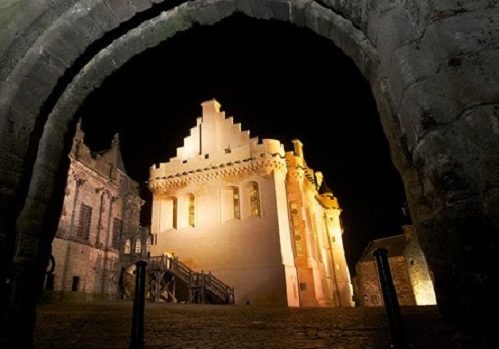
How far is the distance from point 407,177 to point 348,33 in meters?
1.57

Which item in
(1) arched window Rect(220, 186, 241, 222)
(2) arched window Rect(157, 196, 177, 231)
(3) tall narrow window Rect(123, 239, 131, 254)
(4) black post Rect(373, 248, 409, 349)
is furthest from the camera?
(3) tall narrow window Rect(123, 239, 131, 254)

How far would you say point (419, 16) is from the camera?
6.95 feet

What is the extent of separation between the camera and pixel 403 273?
33.8 meters

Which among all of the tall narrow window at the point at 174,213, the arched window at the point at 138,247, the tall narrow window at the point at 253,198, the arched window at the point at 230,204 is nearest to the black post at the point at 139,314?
the tall narrow window at the point at 253,198

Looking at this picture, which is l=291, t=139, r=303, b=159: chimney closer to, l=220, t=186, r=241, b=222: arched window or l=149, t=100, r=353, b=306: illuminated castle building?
l=149, t=100, r=353, b=306: illuminated castle building

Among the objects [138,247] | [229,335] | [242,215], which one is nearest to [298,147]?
[242,215]

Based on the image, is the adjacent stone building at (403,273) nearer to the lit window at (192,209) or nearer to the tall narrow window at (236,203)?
the tall narrow window at (236,203)

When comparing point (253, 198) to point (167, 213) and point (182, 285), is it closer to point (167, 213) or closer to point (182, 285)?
point (167, 213)

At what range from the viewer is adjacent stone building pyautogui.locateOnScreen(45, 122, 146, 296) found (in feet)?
71.2

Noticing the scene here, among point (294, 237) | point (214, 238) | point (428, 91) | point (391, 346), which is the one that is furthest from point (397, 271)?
point (428, 91)

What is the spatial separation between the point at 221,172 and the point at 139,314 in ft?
74.1

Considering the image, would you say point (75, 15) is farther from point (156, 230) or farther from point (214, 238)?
point (156, 230)

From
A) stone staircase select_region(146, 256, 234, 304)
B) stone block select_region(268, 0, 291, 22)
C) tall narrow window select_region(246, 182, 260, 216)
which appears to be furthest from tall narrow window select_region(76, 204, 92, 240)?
stone block select_region(268, 0, 291, 22)

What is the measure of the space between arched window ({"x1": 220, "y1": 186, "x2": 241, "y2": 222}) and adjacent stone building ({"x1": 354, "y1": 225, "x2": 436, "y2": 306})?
12284 millimetres
